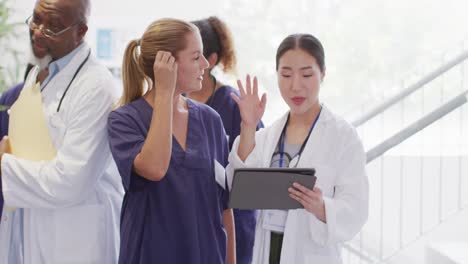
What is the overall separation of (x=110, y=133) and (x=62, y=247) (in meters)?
0.35

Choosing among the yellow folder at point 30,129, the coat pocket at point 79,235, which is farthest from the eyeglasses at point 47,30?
the coat pocket at point 79,235

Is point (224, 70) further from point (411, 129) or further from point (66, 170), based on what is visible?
point (66, 170)

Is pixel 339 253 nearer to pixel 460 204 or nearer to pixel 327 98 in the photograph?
pixel 460 204

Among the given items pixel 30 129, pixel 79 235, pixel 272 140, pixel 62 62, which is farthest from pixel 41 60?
pixel 272 140

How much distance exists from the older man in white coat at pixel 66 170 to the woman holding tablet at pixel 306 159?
0.39 metres

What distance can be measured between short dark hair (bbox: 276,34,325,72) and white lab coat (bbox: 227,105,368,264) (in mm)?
194

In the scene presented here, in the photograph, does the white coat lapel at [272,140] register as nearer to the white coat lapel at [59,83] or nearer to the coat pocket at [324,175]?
the coat pocket at [324,175]

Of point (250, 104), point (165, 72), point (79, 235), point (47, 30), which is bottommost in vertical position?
point (79, 235)

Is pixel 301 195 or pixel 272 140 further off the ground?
pixel 272 140

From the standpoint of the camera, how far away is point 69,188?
1986 mm

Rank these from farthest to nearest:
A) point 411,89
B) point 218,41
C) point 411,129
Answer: point 411,89
point 411,129
point 218,41

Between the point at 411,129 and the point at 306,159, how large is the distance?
1234 millimetres

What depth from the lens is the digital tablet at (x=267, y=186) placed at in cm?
195

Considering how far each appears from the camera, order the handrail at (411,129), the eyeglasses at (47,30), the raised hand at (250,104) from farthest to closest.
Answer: the handrail at (411,129) → the raised hand at (250,104) → the eyeglasses at (47,30)
